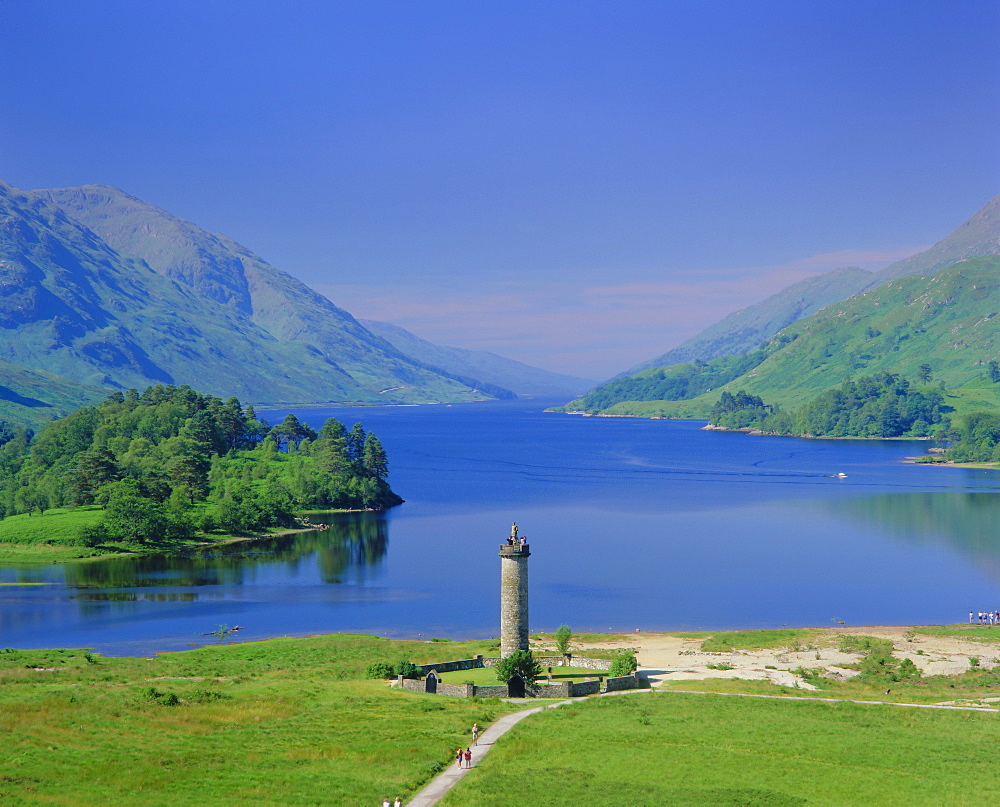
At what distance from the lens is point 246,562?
138m

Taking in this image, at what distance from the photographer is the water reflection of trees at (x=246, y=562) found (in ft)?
412

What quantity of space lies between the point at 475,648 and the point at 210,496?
328 ft

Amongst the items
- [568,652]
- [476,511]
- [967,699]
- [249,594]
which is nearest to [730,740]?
[967,699]

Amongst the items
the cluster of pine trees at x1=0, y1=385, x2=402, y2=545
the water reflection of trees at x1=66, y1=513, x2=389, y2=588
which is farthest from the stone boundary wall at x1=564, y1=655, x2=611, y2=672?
the cluster of pine trees at x1=0, y1=385, x2=402, y2=545

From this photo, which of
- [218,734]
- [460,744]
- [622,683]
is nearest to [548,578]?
[622,683]

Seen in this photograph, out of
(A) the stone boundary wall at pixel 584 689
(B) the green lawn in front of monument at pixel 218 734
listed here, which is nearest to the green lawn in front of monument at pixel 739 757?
(A) the stone boundary wall at pixel 584 689

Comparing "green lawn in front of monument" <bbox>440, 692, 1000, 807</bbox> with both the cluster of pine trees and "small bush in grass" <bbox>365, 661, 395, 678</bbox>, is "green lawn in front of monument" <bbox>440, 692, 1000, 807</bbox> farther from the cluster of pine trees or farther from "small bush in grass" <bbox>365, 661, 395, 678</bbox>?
the cluster of pine trees

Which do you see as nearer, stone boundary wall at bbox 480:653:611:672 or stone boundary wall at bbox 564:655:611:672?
stone boundary wall at bbox 564:655:611:672

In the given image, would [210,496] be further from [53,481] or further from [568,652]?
[568,652]

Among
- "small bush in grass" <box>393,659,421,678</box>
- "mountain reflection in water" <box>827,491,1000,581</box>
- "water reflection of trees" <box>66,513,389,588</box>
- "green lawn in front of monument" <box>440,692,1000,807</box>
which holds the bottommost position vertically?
"green lawn in front of monument" <box>440,692,1000,807</box>

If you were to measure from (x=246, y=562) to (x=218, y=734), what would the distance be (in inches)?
3509

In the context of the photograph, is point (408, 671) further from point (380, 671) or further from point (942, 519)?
point (942, 519)

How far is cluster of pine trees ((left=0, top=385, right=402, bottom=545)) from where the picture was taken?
151375 millimetres

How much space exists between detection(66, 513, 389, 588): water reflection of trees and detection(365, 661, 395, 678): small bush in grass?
186 feet
